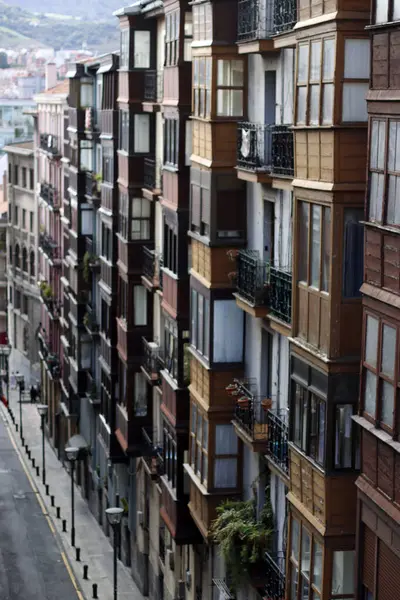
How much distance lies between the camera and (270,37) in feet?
112

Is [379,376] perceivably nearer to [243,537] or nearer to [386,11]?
[386,11]

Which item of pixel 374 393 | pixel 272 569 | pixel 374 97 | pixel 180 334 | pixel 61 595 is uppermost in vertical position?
pixel 374 97

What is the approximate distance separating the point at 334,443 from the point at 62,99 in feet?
220

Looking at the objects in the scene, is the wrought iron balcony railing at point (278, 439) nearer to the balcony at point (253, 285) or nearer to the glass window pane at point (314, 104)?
the balcony at point (253, 285)

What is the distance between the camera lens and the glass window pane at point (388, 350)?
2391cm

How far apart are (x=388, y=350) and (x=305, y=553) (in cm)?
659

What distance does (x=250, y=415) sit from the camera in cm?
3628

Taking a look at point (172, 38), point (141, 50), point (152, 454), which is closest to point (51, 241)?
point (141, 50)

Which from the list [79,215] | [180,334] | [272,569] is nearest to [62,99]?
[79,215]

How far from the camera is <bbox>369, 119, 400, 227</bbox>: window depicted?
77.6 feet

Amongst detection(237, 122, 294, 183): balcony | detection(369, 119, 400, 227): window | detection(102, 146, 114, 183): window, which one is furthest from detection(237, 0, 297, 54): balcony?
detection(102, 146, 114, 183): window

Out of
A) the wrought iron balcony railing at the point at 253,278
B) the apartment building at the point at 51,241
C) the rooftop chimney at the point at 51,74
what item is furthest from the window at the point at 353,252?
the rooftop chimney at the point at 51,74

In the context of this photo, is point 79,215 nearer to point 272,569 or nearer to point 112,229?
point 112,229

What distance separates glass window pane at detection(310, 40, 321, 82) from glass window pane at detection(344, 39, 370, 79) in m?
0.93
